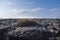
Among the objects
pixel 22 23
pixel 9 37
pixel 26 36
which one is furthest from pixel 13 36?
pixel 22 23

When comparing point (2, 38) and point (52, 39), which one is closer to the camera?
point (52, 39)

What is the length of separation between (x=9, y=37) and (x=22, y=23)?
24233 mm

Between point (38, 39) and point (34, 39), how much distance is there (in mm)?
588

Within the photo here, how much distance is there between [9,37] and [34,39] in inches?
155

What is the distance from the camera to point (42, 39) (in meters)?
21.2

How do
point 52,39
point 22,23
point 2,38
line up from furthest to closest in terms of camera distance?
point 22,23 < point 2,38 < point 52,39

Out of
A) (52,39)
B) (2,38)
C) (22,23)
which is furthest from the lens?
(22,23)

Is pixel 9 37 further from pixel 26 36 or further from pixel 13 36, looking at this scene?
pixel 26 36

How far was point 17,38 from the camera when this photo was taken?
2153cm

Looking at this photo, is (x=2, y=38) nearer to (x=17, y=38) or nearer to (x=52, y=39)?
(x=17, y=38)

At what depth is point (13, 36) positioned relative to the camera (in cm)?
2217

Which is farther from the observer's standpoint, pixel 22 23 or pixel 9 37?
pixel 22 23

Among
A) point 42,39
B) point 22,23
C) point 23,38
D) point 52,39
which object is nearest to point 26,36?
point 23,38

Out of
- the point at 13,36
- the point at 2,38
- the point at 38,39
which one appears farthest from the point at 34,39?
the point at 2,38
